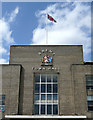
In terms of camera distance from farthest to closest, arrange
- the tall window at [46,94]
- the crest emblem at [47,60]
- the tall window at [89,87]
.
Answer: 1. the crest emblem at [47,60]
2. the tall window at [46,94]
3. the tall window at [89,87]

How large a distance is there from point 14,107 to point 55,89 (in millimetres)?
7093

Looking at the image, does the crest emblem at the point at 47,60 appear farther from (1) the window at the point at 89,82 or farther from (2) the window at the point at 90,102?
(2) the window at the point at 90,102

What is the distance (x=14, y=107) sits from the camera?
2327cm

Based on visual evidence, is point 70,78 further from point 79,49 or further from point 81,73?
point 79,49

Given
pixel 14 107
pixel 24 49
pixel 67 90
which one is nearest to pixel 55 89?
pixel 67 90

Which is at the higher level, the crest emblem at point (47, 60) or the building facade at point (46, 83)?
the crest emblem at point (47, 60)

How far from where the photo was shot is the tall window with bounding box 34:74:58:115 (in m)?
24.3

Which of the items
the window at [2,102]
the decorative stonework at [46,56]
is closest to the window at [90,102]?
the decorative stonework at [46,56]

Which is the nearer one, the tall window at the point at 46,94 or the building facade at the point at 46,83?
the building facade at the point at 46,83

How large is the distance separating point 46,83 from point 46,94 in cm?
184

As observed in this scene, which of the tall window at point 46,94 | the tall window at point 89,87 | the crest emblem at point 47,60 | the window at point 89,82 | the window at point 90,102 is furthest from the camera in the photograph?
the crest emblem at point 47,60

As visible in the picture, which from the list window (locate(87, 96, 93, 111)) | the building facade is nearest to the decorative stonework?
the building facade

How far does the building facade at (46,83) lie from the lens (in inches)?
922

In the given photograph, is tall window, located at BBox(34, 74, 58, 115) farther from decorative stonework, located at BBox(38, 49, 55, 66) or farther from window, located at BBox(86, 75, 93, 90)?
window, located at BBox(86, 75, 93, 90)
